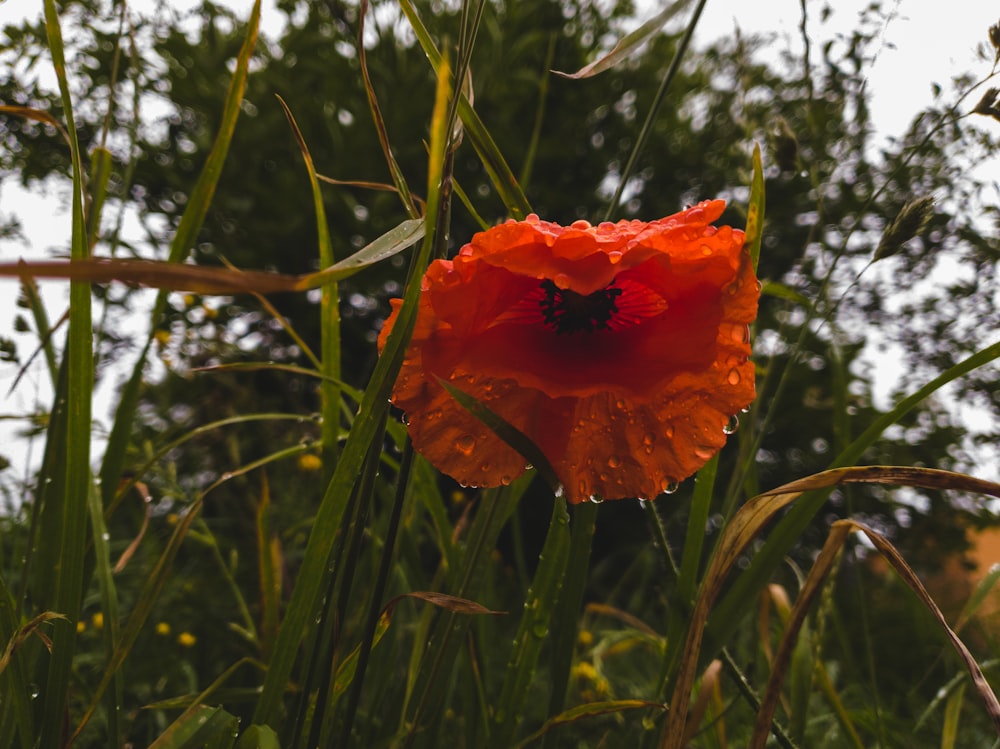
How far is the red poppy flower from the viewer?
451 mm

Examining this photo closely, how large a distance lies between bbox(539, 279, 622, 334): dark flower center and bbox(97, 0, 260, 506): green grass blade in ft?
0.81

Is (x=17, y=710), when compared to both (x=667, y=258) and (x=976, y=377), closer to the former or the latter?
(x=667, y=258)

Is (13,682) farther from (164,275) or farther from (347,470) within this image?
(164,275)

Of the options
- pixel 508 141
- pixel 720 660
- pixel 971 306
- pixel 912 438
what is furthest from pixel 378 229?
pixel 720 660

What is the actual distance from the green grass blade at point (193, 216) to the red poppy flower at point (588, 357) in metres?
0.19

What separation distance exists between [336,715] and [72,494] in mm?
351

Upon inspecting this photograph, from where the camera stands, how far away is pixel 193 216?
591 mm

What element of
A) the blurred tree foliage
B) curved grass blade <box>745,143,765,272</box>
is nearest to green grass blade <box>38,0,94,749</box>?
curved grass blade <box>745,143,765,272</box>

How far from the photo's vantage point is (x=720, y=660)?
2.22ft

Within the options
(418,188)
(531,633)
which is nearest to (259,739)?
(531,633)

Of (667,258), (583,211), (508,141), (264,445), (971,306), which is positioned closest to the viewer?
(667,258)

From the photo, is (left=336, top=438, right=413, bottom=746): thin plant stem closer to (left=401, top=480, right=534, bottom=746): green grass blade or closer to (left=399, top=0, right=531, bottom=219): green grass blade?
(left=401, top=480, right=534, bottom=746): green grass blade

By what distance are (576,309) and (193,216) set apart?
307 mm

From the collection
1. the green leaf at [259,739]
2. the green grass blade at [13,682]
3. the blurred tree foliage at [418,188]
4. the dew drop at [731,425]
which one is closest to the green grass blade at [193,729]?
the green leaf at [259,739]
